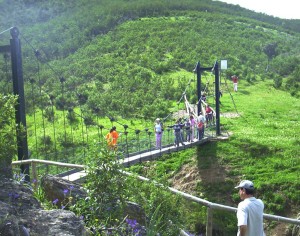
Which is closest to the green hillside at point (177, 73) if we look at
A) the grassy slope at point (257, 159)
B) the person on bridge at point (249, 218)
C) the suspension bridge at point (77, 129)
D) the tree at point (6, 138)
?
the grassy slope at point (257, 159)

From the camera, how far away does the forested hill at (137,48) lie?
31.7 m

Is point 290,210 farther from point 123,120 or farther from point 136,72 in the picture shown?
point 136,72

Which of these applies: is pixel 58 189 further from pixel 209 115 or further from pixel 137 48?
pixel 137 48

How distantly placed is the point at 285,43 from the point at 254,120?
31244mm

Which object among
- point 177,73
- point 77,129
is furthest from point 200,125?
point 177,73

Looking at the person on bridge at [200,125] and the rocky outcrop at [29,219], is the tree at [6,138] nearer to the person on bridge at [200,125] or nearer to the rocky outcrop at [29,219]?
the rocky outcrop at [29,219]

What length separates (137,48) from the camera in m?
45.3

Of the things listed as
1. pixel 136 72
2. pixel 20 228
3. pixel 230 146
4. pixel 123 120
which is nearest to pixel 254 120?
pixel 230 146

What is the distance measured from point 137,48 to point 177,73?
966cm

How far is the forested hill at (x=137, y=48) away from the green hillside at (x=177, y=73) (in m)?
0.11

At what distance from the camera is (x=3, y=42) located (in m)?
42.6

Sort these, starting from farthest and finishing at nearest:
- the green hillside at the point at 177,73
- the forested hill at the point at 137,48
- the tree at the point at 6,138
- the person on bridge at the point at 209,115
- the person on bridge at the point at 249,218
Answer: the forested hill at the point at 137,48, the person on bridge at the point at 209,115, the green hillside at the point at 177,73, the tree at the point at 6,138, the person on bridge at the point at 249,218

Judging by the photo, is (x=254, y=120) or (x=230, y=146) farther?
(x=254, y=120)

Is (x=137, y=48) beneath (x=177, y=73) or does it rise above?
above
